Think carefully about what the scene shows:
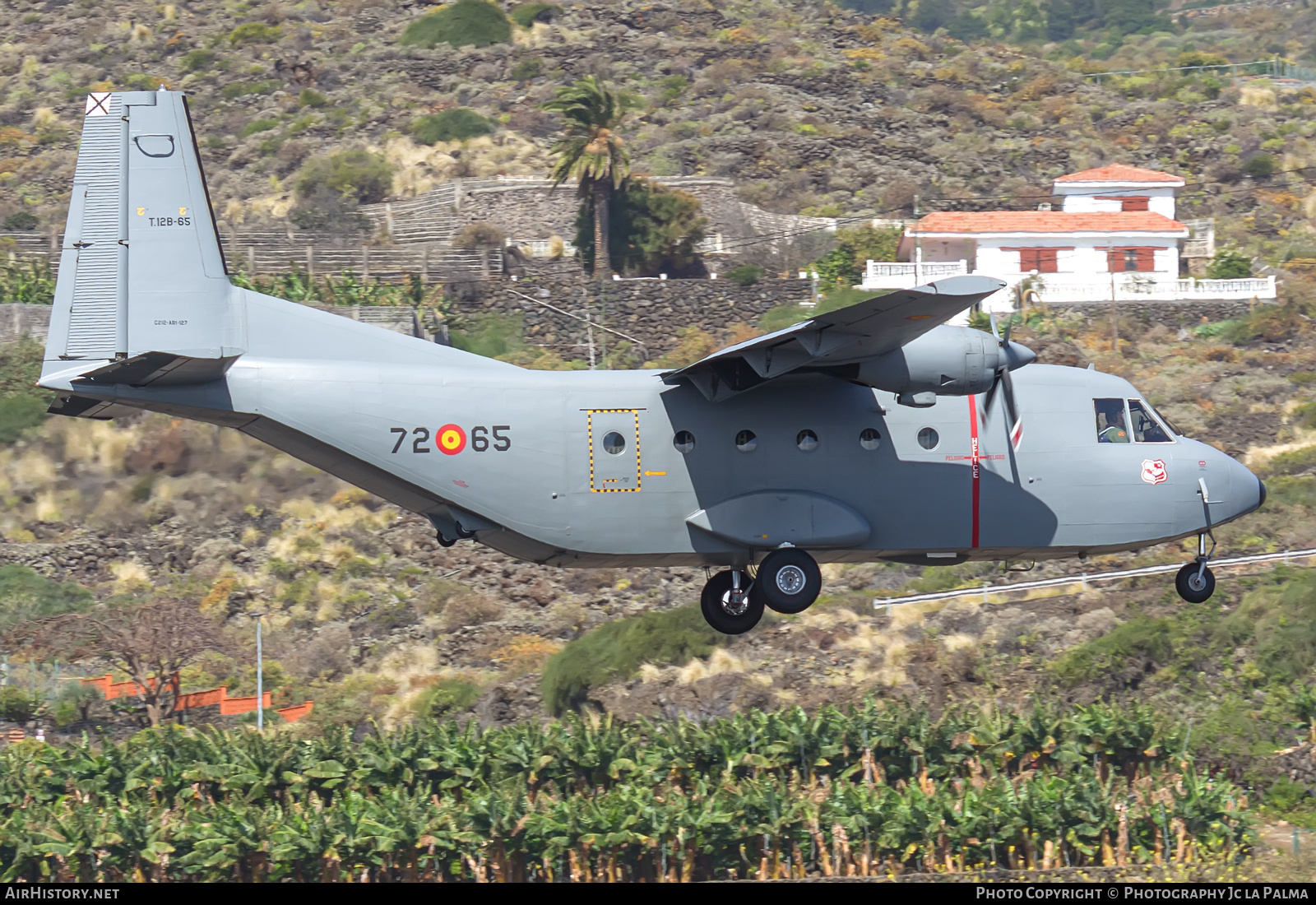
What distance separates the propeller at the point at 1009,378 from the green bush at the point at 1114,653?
1912 centimetres

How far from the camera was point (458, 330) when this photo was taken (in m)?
60.7

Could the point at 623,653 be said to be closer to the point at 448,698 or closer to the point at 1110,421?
the point at 448,698

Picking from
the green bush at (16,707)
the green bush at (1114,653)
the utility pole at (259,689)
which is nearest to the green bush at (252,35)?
the utility pole at (259,689)

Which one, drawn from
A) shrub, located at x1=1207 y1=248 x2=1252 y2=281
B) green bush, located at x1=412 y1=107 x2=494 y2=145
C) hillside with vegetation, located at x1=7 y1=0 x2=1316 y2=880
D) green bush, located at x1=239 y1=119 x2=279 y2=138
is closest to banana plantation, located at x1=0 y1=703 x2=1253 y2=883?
hillside with vegetation, located at x1=7 y1=0 x2=1316 y2=880

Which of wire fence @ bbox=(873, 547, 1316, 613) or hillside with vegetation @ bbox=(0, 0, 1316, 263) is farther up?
hillside with vegetation @ bbox=(0, 0, 1316, 263)

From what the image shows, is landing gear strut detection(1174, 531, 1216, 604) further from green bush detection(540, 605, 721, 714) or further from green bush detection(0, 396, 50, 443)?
green bush detection(0, 396, 50, 443)

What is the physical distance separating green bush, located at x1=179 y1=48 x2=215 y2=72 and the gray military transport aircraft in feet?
281

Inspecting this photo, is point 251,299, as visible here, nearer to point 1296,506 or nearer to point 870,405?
point 870,405

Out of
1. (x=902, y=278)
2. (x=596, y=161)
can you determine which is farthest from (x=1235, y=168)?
(x=596, y=161)

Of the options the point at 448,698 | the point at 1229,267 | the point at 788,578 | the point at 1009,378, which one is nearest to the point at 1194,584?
the point at 1009,378

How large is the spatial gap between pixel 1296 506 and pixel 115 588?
35.1 metres

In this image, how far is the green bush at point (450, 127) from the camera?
8619 cm

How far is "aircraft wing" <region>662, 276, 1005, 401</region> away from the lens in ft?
55.5

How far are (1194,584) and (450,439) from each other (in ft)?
34.8
